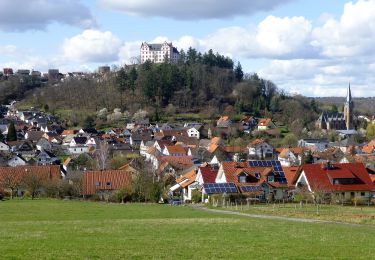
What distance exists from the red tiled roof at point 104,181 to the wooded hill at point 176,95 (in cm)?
8608

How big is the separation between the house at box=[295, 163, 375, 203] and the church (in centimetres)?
9722

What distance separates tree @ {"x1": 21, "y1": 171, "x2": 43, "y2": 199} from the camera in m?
56.0

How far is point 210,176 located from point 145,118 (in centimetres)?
8327

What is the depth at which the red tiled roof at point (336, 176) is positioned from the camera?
5528 cm

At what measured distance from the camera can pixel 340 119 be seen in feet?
527

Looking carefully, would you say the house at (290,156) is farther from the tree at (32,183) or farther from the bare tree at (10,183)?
the bare tree at (10,183)

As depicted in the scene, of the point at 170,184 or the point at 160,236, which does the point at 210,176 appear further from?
the point at 160,236

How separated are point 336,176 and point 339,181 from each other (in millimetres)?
541

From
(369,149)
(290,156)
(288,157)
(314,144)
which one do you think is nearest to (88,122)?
(314,144)

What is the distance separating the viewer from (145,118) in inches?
5571

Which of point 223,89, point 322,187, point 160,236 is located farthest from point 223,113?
point 160,236

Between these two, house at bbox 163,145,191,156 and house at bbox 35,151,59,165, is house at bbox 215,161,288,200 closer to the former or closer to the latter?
house at bbox 163,145,191,156

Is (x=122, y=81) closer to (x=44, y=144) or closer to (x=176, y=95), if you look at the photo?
(x=176, y=95)

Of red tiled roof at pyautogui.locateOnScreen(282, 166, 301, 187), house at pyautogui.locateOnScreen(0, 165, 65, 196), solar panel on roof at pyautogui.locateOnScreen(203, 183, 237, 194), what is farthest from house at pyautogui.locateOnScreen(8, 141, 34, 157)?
solar panel on roof at pyautogui.locateOnScreen(203, 183, 237, 194)
